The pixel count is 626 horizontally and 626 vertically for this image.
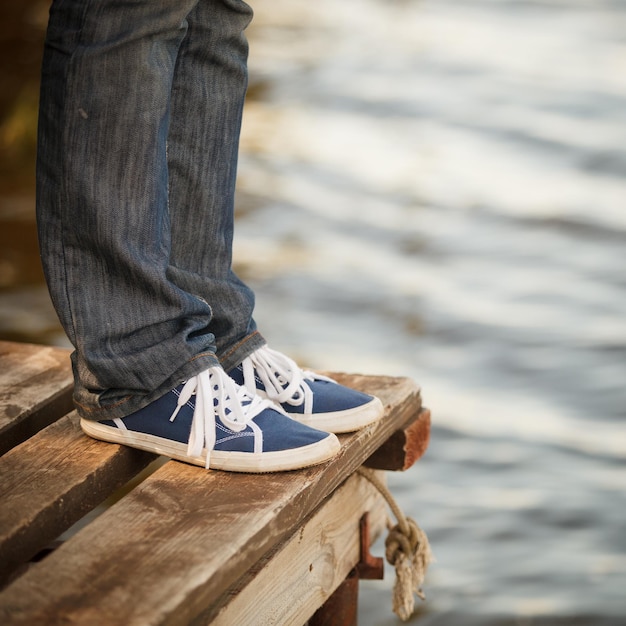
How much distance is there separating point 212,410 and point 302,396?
0.17 metres

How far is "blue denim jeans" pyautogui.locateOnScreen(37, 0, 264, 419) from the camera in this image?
120 cm

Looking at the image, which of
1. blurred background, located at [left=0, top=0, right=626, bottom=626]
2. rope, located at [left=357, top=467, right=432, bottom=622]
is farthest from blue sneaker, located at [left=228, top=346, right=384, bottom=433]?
blurred background, located at [left=0, top=0, right=626, bottom=626]

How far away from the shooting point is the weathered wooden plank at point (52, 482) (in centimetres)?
115

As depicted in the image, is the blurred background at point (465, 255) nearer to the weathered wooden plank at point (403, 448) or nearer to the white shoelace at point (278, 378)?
the weathered wooden plank at point (403, 448)

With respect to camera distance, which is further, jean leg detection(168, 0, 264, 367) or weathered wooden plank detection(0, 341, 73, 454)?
weathered wooden plank detection(0, 341, 73, 454)

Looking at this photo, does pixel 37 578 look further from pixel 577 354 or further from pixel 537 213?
pixel 537 213

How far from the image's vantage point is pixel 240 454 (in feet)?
4.17

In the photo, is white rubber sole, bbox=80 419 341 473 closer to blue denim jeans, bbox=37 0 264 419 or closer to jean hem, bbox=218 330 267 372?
blue denim jeans, bbox=37 0 264 419

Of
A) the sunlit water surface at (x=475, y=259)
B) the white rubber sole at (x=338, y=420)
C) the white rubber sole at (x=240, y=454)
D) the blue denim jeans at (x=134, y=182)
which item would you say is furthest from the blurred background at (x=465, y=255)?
the blue denim jeans at (x=134, y=182)

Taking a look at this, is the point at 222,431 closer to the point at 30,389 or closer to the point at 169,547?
the point at 169,547

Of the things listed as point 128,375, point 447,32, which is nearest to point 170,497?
point 128,375

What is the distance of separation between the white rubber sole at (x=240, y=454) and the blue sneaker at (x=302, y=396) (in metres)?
0.10

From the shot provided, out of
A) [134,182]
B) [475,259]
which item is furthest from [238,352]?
[475,259]

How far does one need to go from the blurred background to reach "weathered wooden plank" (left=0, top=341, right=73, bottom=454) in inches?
31.4
